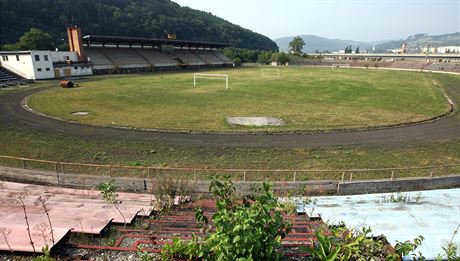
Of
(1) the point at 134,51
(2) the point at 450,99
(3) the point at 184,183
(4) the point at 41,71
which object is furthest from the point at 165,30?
(3) the point at 184,183

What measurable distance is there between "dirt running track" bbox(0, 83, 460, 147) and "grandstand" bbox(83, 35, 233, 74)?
57.9m

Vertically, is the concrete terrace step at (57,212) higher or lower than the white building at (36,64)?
lower

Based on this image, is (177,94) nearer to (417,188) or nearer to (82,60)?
(417,188)

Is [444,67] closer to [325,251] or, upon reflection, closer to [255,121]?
[255,121]

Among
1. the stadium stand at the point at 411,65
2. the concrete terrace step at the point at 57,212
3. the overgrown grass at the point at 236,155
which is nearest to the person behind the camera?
the concrete terrace step at the point at 57,212

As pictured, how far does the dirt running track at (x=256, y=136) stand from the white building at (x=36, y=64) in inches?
1674

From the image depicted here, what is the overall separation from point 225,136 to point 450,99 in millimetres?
36982

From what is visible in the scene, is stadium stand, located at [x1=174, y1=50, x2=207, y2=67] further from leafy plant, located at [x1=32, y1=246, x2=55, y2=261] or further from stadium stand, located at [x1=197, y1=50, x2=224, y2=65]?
leafy plant, located at [x1=32, y1=246, x2=55, y2=261]

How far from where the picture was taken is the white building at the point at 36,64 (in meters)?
60.4

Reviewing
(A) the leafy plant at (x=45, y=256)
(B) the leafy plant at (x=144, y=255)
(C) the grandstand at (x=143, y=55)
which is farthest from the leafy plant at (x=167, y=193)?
(C) the grandstand at (x=143, y=55)

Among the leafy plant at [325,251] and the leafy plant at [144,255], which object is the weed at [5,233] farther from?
the leafy plant at [325,251]

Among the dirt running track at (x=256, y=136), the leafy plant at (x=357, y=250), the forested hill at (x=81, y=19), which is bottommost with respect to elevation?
the dirt running track at (x=256, y=136)

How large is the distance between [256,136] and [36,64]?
6017cm

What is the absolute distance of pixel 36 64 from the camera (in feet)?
201
